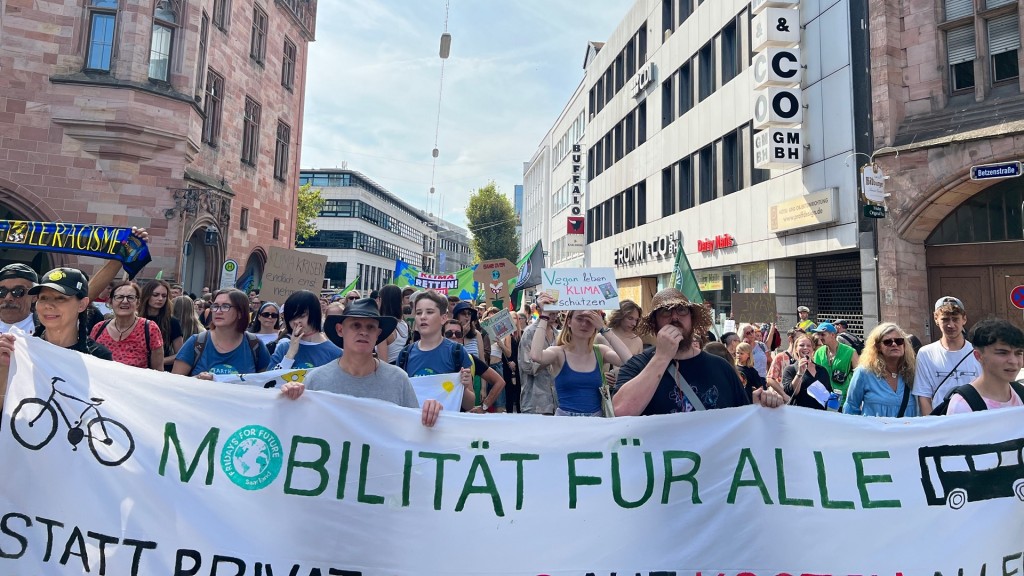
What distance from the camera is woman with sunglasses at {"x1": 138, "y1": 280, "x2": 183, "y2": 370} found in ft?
17.2

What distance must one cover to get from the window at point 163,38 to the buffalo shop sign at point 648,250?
1561 centimetres

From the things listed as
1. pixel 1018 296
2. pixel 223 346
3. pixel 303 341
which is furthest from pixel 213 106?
pixel 1018 296

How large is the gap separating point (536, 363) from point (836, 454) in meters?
2.17

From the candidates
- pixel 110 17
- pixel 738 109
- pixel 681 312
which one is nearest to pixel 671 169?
pixel 738 109

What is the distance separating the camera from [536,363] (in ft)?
15.1

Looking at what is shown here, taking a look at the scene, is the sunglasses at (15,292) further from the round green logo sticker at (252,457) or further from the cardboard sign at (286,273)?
the cardboard sign at (286,273)

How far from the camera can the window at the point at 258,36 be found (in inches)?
871

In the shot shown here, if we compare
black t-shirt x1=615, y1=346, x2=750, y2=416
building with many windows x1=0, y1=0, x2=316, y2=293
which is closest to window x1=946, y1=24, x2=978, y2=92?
black t-shirt x1=615, y1=346, x2=750, y2=416

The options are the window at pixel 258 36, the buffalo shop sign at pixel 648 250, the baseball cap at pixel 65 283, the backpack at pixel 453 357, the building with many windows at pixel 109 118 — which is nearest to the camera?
the baseball cap at pixel 65 283

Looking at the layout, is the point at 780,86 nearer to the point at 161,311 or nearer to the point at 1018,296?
the point at 1018,296

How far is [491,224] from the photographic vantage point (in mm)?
62531

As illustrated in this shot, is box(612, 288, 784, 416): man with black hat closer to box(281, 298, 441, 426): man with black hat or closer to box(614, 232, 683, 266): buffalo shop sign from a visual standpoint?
box(281, 298, 441, 426): man with black hat

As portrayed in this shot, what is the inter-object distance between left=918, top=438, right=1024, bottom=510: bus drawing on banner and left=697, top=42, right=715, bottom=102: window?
58.5ft

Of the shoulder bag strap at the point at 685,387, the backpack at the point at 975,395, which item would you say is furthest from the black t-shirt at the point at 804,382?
the shoulder bag strap at the point at 685,387
